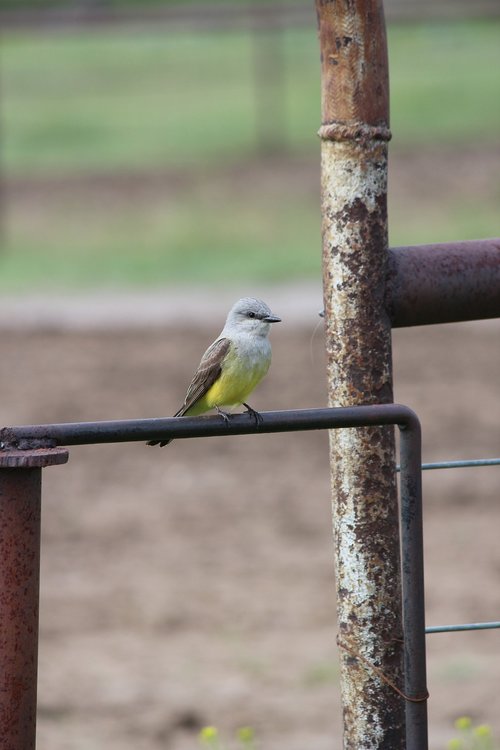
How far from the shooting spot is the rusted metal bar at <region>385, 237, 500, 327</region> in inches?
98.2

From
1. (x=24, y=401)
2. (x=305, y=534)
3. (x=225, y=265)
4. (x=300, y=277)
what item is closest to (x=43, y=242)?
(x=225, y=265)

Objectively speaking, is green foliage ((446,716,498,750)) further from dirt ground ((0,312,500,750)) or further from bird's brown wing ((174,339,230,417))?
bird's brown wing ((174,339,230,417))

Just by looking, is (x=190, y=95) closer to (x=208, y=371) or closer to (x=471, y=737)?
(x=471, y=737)

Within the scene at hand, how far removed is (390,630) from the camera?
8.36ft

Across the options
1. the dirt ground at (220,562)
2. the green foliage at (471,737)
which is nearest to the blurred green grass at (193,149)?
the dirt ground at (220,562)

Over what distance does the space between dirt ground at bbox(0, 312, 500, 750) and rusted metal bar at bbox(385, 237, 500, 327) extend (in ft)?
10.0

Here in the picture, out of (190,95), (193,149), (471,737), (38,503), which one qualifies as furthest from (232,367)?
(190,95)

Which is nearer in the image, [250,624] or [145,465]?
[250,624]

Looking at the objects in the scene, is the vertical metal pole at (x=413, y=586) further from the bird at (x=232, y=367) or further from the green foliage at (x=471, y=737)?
the bird at (x=232, y=367)

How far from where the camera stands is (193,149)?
24.8 metres

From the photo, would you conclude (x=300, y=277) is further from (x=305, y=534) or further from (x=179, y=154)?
(x=179, y=154)

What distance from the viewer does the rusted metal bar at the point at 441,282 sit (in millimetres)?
2494

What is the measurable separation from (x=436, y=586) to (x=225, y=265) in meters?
9.56

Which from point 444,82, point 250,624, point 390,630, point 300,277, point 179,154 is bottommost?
point 250,624
